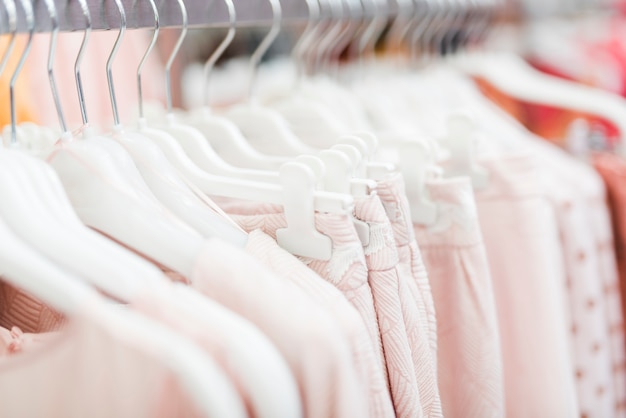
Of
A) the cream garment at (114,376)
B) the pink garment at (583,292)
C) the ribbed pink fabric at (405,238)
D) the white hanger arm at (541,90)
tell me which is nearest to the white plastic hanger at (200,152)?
the ribbed pink fabric at (405,238)

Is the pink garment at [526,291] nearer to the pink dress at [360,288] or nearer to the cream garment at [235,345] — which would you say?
the pink dress at [360,288]

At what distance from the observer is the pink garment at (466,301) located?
0.64 meters

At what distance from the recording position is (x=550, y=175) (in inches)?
33.6

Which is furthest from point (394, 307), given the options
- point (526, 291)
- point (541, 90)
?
point (541, 90)

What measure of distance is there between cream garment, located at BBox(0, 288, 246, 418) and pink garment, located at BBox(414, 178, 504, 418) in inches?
12.5

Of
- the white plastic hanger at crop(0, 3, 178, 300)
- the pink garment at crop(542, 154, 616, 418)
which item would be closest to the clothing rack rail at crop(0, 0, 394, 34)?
the white plastic hanger at crop(0, 3, 178, 300)

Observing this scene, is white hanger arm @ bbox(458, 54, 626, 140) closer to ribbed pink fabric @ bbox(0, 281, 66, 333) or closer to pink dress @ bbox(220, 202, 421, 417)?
pink dress @ bbox(220, 202, 421, 417)

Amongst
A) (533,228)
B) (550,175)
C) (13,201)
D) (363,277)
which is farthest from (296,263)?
(550,175)

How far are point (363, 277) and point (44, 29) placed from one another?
0.33 metres

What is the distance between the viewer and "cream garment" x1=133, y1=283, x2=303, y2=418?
37 centimetres

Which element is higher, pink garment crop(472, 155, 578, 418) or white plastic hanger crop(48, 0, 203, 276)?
white plastic hanger crop(48, 0, 203, 276)

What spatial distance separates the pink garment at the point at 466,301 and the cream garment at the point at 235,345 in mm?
280

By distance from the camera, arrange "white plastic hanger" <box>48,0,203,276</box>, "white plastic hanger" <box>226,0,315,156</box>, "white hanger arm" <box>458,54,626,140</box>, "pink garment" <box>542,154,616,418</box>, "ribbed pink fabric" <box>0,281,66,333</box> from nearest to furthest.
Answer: "white plastic hanger" <box>48,0,203,276</box> → "ribbed pink fabric" <box>0,281,66,333</box> → "white plastic hanger" <box>226,0,315,156</box> → "pink garment" <box>542,154,616,418</box> → "white hanger arm" <box>458,54,626,140</box>

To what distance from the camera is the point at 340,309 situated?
0.44 metres
